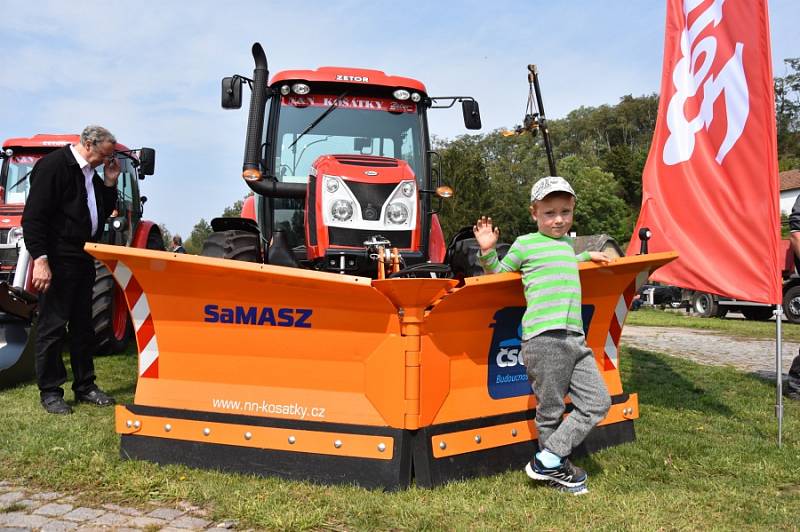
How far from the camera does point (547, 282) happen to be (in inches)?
135

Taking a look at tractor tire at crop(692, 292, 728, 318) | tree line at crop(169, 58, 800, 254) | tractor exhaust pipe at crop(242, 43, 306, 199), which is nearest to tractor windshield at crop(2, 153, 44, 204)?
tractor exhaust pipe at crop(242, 43, 306, 199)

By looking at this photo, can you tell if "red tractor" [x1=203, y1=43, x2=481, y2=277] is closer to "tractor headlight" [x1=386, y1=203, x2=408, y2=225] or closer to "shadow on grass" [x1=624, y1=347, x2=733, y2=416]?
"tractor headlight" [x1=386, y1=203, x2=408, y2=225]

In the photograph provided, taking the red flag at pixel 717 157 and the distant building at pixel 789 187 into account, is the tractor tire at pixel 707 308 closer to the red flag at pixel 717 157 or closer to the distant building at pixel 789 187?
the red flag at pixel 717 157

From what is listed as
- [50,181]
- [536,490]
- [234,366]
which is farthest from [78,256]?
[536,490]

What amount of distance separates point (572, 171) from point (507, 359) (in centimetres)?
6845

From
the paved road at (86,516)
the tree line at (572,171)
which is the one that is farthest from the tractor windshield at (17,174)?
the tree line at (572,171)

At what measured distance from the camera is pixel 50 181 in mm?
4801

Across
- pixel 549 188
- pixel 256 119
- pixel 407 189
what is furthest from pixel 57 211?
pixel 549 188

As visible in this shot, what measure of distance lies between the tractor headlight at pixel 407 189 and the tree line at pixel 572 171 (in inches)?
1517

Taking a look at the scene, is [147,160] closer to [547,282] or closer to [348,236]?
[348,236]

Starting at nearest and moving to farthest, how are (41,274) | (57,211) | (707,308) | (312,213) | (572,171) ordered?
1. (41,274)
2. (57,211)
3. (312,213)
4. (707,308)
5. (572,171)

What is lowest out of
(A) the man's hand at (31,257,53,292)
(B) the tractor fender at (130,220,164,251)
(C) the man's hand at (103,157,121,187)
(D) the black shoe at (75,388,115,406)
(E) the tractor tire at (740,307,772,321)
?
(E) the tractor tire at (740,307,772,321)

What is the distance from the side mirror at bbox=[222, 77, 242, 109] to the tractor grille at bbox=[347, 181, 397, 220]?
50.5 inches

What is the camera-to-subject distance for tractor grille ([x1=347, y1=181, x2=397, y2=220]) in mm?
5320
